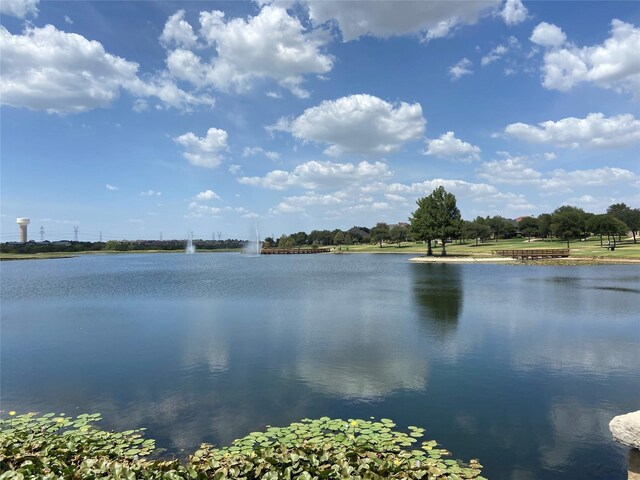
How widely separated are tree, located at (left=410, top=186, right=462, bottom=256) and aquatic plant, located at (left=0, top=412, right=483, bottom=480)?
7605 centimetres

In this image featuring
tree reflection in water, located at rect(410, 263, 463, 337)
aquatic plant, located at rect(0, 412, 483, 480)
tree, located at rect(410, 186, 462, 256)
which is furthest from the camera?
tree, located at rect(410, 186, 462, 256)

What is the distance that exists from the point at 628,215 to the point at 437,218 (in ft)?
167

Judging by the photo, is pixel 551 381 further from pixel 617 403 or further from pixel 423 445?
pixel 423 445

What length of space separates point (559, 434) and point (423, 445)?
3.42 metres

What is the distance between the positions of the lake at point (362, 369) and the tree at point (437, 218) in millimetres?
52912

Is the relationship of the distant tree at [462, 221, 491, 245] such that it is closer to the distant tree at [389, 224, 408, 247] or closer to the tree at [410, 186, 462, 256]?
the distant tree at [389, 224, 408, 247]

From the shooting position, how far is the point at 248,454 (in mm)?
8211

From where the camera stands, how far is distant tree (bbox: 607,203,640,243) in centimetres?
9650

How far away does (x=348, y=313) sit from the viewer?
25562mm

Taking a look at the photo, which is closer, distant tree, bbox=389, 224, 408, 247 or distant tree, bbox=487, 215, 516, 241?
distant tree, bbox=487, 215, 516, 241

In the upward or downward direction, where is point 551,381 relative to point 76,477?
downward

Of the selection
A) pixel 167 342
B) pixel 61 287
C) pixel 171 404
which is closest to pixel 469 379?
pixel 171 404

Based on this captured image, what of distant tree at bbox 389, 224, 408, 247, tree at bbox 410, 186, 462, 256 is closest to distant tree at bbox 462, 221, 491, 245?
distant tree at bbox 389, 224, 408, 247

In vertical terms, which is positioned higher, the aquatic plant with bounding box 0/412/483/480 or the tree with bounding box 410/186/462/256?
the tree with bounding box 410/186/462/256
